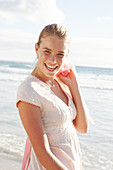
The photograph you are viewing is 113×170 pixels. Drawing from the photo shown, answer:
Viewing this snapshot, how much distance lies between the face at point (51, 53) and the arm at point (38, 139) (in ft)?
1.05

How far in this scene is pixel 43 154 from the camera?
1.57 meters

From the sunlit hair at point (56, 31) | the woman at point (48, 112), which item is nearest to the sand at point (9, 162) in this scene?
the woman at point (48, 112)

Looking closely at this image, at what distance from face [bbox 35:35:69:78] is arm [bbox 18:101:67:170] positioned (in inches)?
12.6

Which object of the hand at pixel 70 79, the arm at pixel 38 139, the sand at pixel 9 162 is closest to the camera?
the arm at pixel 38 139

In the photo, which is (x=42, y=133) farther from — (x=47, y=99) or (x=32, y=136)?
(x=47, y=99)

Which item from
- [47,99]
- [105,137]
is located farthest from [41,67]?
[105,137]

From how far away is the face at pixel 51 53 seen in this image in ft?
5.72

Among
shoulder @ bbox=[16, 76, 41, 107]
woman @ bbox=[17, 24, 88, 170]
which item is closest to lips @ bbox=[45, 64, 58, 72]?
woman @ bbox=[17, 24, 88, 170]

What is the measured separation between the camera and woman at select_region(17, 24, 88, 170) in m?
1.58

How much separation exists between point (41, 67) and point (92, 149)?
3.71m

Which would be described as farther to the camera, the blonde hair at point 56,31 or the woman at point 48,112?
the blonde hair at point 56,31

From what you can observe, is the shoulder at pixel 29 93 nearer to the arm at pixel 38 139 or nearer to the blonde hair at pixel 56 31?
the arm at pixel 38 139

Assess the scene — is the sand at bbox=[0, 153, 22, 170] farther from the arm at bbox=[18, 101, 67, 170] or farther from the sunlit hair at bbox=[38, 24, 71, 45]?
the sunlit hair at bbox=[38, 24, 71, 45]

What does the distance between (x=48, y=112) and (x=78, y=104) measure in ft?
1.33
